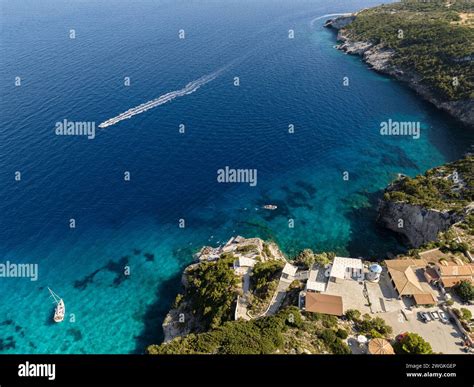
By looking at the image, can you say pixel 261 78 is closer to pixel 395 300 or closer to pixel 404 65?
pixel 404 65

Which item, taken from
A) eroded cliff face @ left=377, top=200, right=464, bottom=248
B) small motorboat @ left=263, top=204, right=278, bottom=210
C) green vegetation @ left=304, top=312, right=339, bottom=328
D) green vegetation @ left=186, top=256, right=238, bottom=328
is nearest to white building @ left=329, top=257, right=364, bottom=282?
green vegetation @ left=304, top=312, right=339, bottom=328

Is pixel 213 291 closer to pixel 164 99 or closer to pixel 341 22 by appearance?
pixel 164 99

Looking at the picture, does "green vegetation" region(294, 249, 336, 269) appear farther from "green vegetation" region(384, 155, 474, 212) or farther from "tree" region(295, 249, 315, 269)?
"green vegetation" region(384, 155, 474, 212)

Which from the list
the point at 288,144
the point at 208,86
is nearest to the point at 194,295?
the point at 288,144

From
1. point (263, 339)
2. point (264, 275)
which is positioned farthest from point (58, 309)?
point (263, 339)

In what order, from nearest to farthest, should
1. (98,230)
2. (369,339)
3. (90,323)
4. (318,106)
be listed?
(369,339)
(90,323)
(98,230)
(318,106)

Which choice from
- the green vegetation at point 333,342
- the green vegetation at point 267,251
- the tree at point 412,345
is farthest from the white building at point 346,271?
the green vegetation at point 267,251
